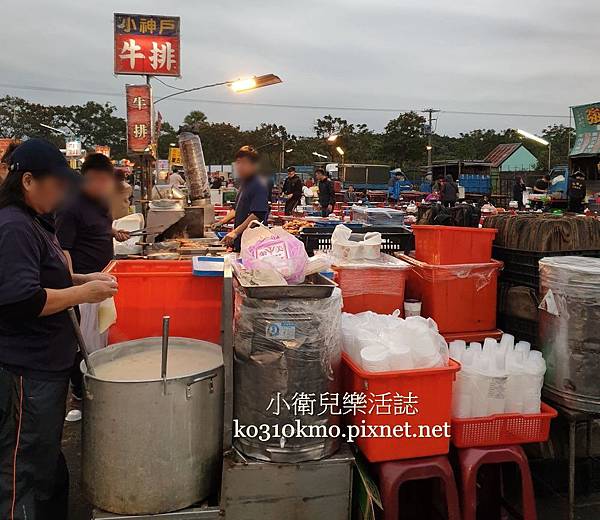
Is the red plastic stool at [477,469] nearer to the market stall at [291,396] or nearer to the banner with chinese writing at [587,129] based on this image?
the market stall at [291,396]

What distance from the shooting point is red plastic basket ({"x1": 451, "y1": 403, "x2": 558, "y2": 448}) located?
2.53 metres

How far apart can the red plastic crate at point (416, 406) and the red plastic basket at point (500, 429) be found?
0.39ft

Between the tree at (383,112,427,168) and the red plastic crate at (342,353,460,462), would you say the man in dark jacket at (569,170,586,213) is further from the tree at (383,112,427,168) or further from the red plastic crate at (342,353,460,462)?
the tree at (383,112,427,168)

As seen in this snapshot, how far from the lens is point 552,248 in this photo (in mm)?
3176

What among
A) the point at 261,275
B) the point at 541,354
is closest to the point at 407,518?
the point at 541,354

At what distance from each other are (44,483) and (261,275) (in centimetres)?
133

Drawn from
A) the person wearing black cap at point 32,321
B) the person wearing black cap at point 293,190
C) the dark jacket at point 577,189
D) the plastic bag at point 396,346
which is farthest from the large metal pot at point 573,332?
the dark jacket at point 577,189

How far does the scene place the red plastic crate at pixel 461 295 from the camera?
10.8 ft

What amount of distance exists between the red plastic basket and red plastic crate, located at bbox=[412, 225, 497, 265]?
3.59 ft

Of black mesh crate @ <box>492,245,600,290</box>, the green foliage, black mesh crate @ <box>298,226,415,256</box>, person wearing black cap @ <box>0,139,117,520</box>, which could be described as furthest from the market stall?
the green foliage

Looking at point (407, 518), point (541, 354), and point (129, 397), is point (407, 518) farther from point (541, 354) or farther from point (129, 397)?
point (129, 397)

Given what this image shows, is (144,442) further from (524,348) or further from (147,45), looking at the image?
(147,45)

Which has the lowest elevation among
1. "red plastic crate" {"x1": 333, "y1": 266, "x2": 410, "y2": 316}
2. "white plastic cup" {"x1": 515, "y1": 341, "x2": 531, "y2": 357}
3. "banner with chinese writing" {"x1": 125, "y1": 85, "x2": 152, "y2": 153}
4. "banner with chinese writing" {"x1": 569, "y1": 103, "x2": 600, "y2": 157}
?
"white plastic cup" {"x1": 515, "y1": 341, "x2": 531, "y2": 357}

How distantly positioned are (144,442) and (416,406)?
4.07 feet
